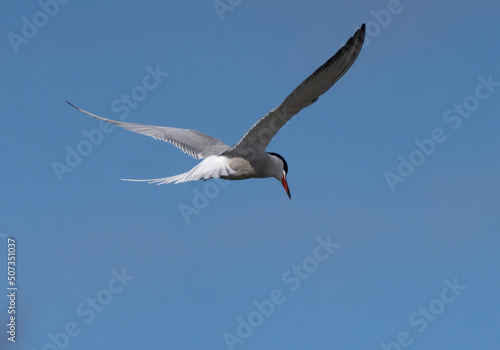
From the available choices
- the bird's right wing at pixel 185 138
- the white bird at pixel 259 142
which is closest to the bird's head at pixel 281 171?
the white bird at pixel 259 142

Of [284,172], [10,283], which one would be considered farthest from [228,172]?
[10,283]

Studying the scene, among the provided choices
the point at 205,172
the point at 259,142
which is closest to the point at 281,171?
the point at 259,142

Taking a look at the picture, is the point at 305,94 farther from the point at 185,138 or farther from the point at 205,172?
the point at 185,138

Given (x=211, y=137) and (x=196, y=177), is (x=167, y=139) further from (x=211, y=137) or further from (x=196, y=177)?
(x=196, y=177)

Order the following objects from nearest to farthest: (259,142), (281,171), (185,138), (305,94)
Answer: (305,94), (259,142), (281,171), (185,138)

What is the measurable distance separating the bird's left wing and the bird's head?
61 centimetres

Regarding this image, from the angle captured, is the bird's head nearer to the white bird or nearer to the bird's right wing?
the white bird

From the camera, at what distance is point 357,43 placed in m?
8.59

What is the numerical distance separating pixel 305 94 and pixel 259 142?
1092 millimetres

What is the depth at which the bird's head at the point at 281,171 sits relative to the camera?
10.7 m

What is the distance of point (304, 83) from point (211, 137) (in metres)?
2.78

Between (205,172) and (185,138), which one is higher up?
(185,138)

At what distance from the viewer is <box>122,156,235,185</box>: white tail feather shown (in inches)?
369

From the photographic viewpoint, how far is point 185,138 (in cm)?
1147
